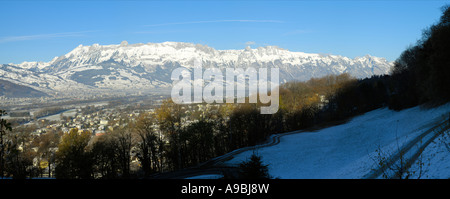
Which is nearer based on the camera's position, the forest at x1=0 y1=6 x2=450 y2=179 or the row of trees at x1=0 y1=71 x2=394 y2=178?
the forest at x1=0 y1=6 x2=450 y2=179

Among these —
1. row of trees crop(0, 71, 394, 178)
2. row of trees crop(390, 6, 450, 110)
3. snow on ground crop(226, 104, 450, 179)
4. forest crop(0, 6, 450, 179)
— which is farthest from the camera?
row of trees crop(0, 71, 394, 178)

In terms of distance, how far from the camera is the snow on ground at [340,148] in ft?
88.4

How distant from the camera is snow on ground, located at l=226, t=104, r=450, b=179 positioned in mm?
26953

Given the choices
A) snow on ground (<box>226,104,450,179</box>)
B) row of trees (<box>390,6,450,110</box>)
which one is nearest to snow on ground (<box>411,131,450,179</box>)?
snow on ground (<box>226,104,450,179</box>)

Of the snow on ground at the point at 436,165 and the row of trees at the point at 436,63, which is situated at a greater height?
the row of trees at the point at 436,63

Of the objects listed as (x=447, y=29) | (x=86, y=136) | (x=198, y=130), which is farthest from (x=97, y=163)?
(x=447, y=29)

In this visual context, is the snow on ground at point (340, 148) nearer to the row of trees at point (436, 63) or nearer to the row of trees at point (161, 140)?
the row of trees at point (436, 63)

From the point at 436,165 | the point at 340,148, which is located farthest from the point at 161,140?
the point at 436,165

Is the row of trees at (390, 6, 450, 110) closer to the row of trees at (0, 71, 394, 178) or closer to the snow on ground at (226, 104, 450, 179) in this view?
the snow on ground at (226, 104, 450, 179)

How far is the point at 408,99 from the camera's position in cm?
5156

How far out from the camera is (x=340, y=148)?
38000 mm

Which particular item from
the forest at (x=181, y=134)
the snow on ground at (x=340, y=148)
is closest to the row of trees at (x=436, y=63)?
the forest at (x=181, y=134)
